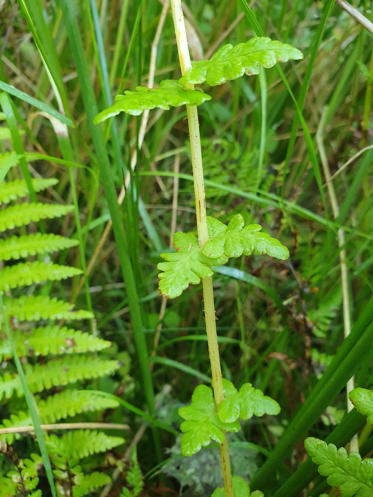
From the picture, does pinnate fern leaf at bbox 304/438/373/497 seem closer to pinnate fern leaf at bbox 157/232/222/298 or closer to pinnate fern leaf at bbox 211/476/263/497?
pinnate fern leaf at bbox 211/476/263/497

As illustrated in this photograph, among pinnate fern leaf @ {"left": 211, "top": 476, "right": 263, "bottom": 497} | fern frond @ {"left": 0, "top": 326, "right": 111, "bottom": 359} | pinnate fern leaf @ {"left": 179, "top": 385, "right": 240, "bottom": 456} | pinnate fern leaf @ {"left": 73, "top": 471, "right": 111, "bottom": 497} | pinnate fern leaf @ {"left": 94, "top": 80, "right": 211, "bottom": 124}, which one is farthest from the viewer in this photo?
fern frond @ {"left": 0, "top": 326, "right": 111, "bottom": 359}

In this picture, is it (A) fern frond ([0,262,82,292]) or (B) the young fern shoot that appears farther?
(A) fern frond ([0,262,82,292])

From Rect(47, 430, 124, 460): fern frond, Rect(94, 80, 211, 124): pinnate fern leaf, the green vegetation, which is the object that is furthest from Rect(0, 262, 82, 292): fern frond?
Rect(94, 80, 211, 124): pinnate fern leaf

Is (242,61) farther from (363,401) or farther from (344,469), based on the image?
(344,469)

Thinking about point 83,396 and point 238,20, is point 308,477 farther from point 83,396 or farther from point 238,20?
point 238,20

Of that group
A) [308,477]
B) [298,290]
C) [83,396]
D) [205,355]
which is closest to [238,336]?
[205,355]

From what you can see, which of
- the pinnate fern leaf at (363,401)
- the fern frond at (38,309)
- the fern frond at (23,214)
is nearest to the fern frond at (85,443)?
the fern frond at (38,309)

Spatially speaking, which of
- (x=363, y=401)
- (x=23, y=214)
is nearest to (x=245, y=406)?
(x=363, y=401)
